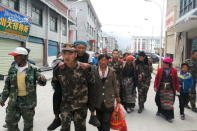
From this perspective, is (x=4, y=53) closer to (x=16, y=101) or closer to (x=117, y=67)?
(x=117, y=67)

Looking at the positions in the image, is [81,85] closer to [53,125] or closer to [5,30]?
[53,125]

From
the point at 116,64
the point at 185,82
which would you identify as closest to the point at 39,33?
the point at 116,64


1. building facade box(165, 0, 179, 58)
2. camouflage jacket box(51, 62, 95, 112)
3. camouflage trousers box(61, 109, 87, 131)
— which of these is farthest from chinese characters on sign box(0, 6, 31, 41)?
building facade box(165, 0, 179, 58)

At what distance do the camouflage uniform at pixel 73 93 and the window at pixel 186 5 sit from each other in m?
16.1

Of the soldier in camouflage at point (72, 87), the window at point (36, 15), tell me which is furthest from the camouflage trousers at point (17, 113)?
the window at point (36, 15)

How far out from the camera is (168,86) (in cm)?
570

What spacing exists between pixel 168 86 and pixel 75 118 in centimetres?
332

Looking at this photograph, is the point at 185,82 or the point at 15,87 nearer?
the point at 15,87

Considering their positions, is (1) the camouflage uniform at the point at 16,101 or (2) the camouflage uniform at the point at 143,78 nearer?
(1) the camouflage uniform at the point at 16,101

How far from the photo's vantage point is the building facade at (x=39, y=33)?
1379cm

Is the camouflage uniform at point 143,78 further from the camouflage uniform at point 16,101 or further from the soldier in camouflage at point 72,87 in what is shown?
the soldier in camouflage at point 72,87

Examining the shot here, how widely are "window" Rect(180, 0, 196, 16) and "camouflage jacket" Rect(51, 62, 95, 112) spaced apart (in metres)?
16.1

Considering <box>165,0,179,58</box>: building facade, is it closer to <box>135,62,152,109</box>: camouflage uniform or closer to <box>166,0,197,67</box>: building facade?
<box>166,0,197,67</box>: building facade

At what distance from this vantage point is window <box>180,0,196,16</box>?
1711cm
